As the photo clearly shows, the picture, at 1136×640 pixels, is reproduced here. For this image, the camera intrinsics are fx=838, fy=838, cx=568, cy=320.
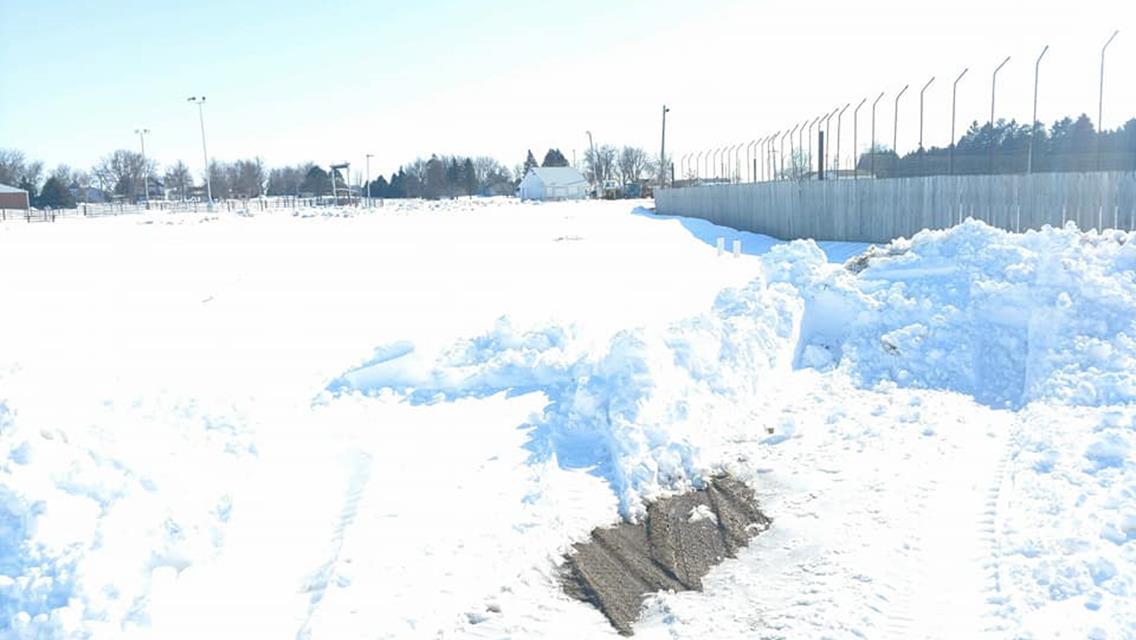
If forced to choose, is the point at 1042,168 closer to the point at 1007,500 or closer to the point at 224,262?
the point at 1007,500

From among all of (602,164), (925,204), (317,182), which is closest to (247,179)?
(317,182)

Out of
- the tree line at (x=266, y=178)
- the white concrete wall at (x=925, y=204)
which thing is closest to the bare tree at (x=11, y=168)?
the tree line at (x=266, y=178)

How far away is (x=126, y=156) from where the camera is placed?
368 ft

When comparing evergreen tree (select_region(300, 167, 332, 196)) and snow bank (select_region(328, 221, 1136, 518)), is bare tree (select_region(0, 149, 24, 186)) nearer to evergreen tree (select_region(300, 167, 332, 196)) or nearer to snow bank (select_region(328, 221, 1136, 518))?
evergreen tree (select_region(300, 167, 332, 196))

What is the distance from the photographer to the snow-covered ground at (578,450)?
545 cm

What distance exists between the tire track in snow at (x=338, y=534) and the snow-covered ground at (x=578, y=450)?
0.03 m

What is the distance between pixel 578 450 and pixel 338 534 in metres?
2.57

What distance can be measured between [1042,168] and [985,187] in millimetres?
1292

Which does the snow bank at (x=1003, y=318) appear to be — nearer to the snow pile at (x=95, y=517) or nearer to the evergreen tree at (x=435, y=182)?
the snow pile at (x=95, y=517)

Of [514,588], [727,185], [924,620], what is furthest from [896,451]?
[727,185]

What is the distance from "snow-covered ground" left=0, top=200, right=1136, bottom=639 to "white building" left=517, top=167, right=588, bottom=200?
79565 millimetres

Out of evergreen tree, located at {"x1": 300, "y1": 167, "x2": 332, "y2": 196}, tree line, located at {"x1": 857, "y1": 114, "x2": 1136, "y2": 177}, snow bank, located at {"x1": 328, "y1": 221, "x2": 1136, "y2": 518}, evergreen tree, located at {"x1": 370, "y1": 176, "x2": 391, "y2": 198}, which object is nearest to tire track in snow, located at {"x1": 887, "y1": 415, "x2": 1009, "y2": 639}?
snow bank, located at {"x1": 328, "y1": 221, "x2": 1136, "y2": 518}

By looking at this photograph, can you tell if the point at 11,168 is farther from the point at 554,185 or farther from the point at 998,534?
the point at 998,534

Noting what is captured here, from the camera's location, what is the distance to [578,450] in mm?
8297
